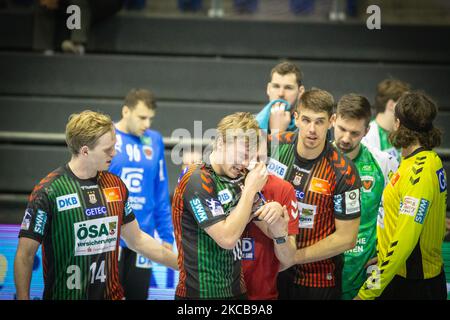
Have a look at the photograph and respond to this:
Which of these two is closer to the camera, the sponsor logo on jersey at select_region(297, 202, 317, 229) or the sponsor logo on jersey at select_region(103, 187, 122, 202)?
the sponsor logo on jersey at select_region(103, 187, 122, 202)

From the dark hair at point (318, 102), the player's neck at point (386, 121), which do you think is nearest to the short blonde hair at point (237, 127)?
the dark hair at point (318, 102)

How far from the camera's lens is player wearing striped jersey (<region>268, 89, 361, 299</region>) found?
3453 mm

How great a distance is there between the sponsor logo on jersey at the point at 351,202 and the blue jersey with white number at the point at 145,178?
1715mm

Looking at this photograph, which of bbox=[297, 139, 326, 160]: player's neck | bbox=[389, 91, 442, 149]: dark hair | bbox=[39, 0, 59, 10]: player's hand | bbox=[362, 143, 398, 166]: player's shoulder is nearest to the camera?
bbox=[389, 91, 442, 149]: dark hair

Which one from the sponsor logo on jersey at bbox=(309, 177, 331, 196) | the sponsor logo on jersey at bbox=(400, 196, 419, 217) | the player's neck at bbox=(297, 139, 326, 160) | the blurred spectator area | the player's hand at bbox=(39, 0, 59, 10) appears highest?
the player's hand at bbox=(39, 0, 59, 10)

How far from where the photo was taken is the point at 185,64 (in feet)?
21.2

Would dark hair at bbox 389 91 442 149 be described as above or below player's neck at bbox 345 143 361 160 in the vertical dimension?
above

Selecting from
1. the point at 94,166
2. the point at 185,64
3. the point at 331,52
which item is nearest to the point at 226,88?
the point at 185,64

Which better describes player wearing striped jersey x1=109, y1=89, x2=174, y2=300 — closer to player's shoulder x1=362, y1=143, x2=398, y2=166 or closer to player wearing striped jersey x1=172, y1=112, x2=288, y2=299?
player wearing striped jersey x1=172, y1=112, x2=288, y2=299

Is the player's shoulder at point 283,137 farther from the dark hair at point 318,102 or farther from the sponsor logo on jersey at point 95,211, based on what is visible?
the sponsor logo on jersey at point 95,211

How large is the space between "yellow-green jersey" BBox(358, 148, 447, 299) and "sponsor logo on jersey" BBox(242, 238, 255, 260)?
69cm

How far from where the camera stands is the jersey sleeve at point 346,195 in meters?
3.45

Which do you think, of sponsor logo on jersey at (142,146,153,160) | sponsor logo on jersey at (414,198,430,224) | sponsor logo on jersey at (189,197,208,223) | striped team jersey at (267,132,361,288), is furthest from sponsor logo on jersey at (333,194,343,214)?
sponsor logo on jersey at (142,146,153,160)
